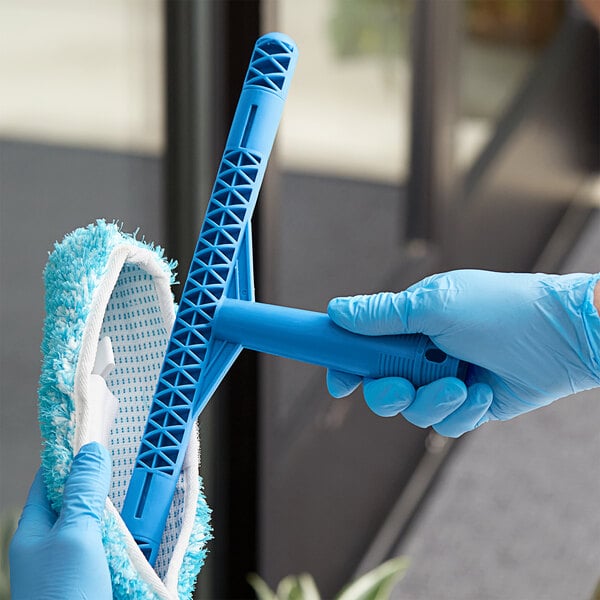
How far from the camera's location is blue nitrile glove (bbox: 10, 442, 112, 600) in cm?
61

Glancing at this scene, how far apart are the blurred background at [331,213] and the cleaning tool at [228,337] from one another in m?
0.67

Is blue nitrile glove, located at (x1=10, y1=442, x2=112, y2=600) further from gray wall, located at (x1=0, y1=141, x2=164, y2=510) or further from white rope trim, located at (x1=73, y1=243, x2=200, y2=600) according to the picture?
gray wall, located at (x1=0, y1=141, x2=164, y2=510)

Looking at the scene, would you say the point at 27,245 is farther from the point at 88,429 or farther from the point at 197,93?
the point at 88,429

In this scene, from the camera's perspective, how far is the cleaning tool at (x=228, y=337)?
603mm

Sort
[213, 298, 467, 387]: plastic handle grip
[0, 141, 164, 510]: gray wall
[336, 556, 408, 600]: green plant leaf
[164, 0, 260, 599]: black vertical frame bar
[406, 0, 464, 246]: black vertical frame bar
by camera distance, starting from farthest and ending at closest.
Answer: [406, 0, 464, 246]: black vertical frame bar
[164, 0, 260, 599]: black vertical frame bar
[336, 556, 408, 600]: green plant leaf
[0, 141, 164, 510]: gray wall
[213, 298, 467, 387]: plastic handle grip

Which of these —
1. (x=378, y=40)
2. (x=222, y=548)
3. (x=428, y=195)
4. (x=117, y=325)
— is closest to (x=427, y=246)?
(x=428, y=195)

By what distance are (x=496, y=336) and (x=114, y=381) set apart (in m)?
0.26

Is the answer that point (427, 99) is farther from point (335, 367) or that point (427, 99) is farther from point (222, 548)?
point (335, 367)

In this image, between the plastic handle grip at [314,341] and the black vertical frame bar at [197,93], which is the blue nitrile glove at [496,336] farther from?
the black vertical frame bar at [197,93]

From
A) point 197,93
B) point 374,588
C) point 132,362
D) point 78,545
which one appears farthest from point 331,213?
→ point 78,545

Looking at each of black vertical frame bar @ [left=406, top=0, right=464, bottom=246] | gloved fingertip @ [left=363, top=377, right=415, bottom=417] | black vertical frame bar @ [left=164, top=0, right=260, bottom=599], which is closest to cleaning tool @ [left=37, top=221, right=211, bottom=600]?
gloved fingertip @ [left=363, top=377, right=415, bottom=417]

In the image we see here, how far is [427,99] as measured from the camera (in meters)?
2.41

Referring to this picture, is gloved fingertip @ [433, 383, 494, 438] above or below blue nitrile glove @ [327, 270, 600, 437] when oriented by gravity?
below

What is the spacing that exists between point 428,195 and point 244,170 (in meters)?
1.89
